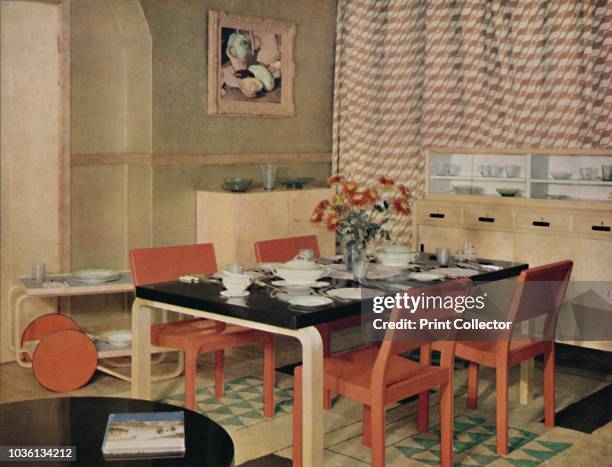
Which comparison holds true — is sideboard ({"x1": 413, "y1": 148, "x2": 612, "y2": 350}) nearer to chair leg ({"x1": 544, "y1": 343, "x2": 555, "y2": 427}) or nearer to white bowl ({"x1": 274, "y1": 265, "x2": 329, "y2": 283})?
chair leg ({"x1": 544, "y1": 343, "x2": 555, "y2": 427})

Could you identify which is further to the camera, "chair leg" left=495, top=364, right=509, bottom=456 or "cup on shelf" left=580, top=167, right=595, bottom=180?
"cup on shelf" left=580, top=167, right=595, bottom=180

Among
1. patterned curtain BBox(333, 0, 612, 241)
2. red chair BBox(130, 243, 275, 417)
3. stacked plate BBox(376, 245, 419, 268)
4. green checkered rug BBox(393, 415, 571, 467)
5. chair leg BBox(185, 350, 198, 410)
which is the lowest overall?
green checkered rug BBox(393, 415, 571, 467)

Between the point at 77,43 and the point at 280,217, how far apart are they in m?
1.93

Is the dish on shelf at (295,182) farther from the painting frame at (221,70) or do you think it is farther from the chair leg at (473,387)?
the chair leg at (473,387)

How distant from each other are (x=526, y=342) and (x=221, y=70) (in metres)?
3.28

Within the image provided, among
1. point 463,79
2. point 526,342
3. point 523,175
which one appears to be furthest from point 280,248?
point 463,79

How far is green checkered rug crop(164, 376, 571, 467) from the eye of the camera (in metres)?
3.88

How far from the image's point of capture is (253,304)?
3578 mm

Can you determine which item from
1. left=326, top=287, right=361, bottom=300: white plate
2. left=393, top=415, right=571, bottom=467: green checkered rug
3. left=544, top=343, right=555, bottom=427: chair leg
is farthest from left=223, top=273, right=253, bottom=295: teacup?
left=544, top=343, right=555, bottom=427: chair leg

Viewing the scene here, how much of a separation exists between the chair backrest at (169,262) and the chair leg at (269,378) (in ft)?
1.66

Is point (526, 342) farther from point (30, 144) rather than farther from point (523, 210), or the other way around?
point (30, 144)

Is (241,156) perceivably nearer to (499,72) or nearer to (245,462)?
(499,72)

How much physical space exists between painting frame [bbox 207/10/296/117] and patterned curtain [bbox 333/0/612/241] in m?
0.64

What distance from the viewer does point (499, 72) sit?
6637 millimetres
